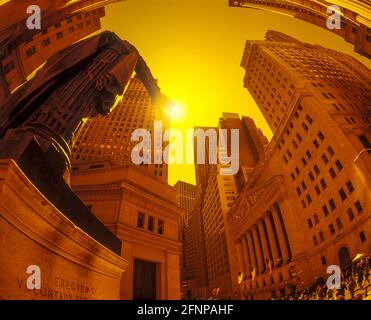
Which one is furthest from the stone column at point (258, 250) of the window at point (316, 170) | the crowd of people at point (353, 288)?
the crowd of people at point (353, 288)

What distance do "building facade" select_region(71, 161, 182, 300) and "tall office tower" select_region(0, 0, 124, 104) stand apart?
13.6 metres

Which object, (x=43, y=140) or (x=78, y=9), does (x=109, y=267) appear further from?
(x=78, y=9)

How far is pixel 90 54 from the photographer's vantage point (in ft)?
27.0

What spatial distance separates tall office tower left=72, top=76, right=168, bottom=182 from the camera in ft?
149

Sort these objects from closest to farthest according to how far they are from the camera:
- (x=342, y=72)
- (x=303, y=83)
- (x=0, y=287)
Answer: (x=0, y=287), (x=303, y=83), (x=342, y=72)

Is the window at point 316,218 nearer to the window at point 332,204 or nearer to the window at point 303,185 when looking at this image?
the window at point 332,204

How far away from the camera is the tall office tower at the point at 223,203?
88000 millimetres

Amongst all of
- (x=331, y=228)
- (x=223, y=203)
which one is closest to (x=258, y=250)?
(x=223, y=203)

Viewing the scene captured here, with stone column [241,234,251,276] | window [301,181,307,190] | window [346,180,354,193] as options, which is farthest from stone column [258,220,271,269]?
window [346,180,354,193]

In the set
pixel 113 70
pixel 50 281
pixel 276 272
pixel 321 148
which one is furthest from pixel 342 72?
pixel 50 281

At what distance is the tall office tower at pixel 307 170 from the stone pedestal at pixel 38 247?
31.8 meters

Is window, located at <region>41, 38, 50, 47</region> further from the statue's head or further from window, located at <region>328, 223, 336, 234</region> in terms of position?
window, located at <region>328, 223, 336, 234</region>

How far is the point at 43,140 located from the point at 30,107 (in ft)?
5.28

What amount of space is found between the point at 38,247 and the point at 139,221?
53.3 ft
